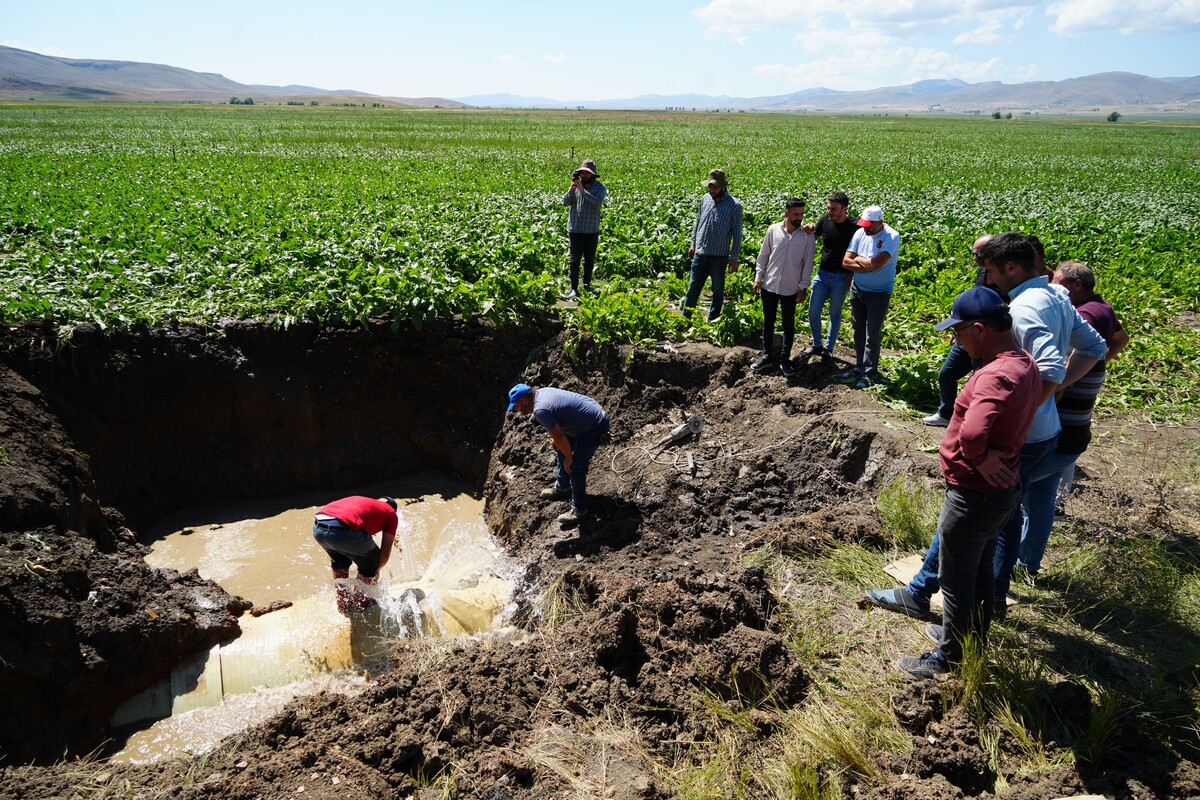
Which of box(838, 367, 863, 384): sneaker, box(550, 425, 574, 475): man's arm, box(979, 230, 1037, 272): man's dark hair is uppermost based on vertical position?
box(979, 230, 1037, 272): man's dark hair

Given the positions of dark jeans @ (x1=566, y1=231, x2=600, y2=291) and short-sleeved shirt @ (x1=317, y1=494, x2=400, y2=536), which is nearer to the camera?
short-sleeved shirt @ (x1=317, y1=494, x2=400, y2=536)

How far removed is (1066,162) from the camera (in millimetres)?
33312

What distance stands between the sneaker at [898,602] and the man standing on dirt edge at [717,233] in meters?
4.47

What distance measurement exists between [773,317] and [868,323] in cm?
95

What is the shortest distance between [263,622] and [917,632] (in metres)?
5.07

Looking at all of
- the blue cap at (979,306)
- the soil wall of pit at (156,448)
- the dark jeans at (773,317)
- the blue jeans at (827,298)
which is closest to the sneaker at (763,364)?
the dark jeans at (773,317)

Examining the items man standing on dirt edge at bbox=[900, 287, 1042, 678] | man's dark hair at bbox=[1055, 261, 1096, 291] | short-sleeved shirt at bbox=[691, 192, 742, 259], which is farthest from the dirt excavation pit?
man's dark hair at bbox=[1055, 261, 1096, 291]

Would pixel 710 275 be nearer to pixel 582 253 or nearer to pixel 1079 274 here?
pixel 582 253

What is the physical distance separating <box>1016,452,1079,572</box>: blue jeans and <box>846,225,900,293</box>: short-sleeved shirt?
2690mm

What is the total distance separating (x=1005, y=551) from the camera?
4.30m

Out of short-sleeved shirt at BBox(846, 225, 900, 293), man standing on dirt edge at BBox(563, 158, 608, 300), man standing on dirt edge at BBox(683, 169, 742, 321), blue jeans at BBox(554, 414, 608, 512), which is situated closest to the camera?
blue jeans at BBox(554, 414, 608, 512)

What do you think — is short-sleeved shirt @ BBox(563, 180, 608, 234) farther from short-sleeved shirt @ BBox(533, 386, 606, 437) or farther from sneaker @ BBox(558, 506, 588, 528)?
sneaker @ BBox(558, 506, 588, 528)

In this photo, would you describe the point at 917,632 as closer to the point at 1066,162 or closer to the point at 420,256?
the point at 420,256

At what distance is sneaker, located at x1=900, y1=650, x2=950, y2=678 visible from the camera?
394cm
